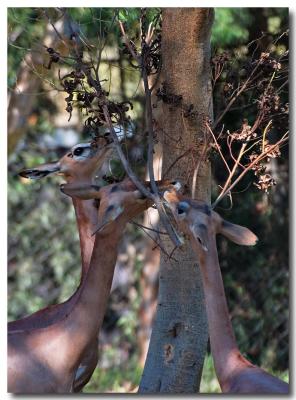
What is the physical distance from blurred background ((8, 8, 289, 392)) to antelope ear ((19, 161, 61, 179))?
3.50 feet

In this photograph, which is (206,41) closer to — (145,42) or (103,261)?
(145,42)

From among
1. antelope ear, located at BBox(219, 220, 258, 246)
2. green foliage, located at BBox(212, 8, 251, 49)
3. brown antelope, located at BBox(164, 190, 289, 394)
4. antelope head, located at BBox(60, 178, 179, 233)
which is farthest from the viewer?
green foliage, located at BBox(212, 8, 251, 49)

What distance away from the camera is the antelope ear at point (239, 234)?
4355 mm

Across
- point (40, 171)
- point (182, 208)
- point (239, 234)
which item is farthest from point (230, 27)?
point (239, 234)

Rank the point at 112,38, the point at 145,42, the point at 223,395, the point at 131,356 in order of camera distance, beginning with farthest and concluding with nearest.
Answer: the point at 131,356 < the point at 112,38 < the point at 145,42 < the point at 223,395

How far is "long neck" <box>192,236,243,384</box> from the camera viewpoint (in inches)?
167

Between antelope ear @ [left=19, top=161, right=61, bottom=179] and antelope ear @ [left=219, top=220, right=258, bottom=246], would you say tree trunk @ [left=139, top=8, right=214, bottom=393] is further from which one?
antelope ear @ [left=19, top=161, right=61, bottom=179]

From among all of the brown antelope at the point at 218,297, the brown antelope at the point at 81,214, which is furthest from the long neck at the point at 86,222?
the brown antelope at the point at 218,297

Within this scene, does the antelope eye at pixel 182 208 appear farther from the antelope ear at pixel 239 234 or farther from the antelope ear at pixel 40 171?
the antelope ear at pixel 40 171

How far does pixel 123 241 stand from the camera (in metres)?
9.93

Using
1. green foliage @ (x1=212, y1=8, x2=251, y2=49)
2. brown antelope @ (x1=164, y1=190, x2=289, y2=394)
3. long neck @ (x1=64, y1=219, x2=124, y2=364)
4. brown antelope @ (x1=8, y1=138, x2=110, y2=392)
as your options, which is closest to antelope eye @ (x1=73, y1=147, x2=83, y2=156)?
brown antelope @ (x1=8, y1=138, x2=110, y2=392)

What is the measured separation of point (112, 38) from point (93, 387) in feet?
9.08
